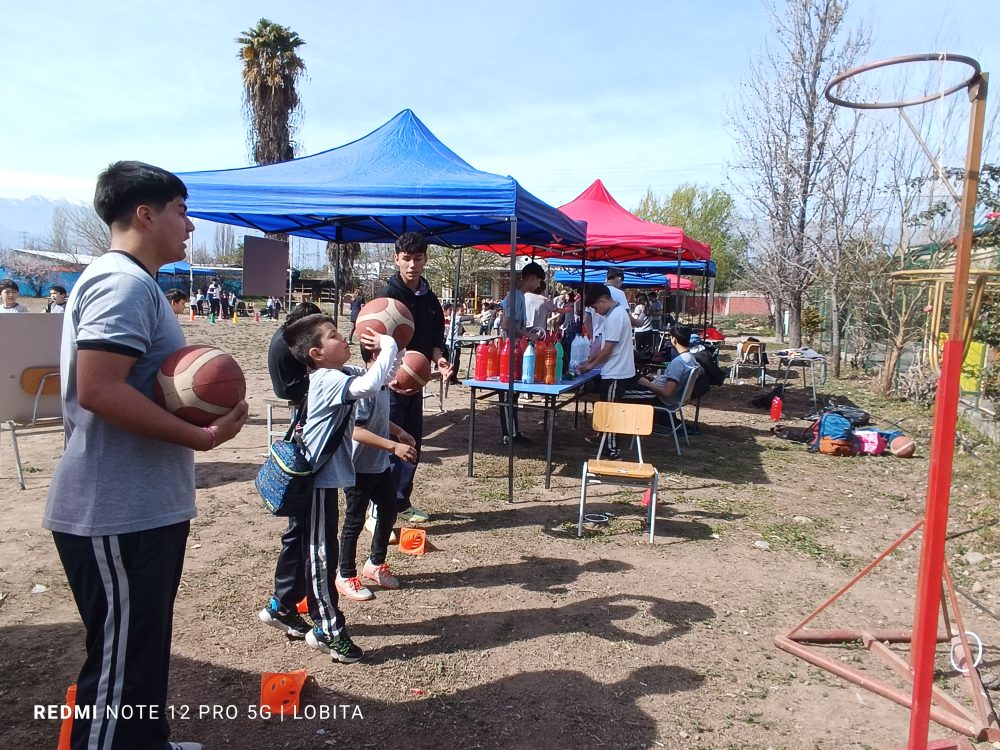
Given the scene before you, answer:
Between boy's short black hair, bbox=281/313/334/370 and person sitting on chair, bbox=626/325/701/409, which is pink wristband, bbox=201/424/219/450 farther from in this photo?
person sitting on chair, bbox=626/325/701/409

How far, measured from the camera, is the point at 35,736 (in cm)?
252

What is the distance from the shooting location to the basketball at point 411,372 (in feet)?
11.7

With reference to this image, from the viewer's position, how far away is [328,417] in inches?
116

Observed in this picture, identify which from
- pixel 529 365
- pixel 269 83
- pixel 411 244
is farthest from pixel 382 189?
pixel 269 83

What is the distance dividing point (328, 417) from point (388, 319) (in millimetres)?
933

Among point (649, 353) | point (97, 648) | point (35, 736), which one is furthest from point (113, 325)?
point (649, 353)

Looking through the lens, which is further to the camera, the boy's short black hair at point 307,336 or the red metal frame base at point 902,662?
the boy's short black hair at point 307,336

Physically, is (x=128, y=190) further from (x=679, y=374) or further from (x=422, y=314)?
(x=679, y=374)

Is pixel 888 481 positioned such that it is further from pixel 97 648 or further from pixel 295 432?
pixel 97 648

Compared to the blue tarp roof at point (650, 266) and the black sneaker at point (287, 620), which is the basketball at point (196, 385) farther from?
the blue tarp roof at point (650, 266)

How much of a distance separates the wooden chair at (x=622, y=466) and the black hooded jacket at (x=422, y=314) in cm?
144

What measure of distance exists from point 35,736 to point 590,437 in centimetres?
655

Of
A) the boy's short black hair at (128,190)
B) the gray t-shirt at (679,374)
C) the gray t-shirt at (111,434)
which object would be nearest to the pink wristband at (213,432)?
the gray t-shirt at (111,434)

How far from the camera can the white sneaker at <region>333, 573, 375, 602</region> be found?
3715mm
